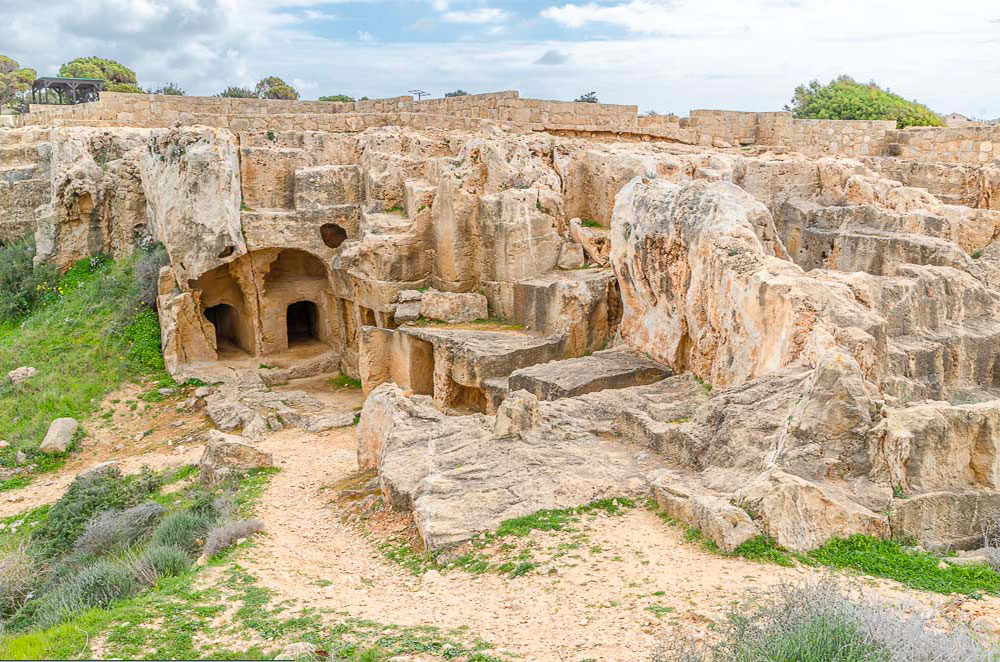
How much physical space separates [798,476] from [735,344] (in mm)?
2812

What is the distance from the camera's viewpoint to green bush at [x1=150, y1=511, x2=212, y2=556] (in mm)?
8805

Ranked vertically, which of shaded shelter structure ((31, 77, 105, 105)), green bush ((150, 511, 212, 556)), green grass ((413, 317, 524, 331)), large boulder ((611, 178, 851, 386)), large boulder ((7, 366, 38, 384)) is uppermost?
shaded shelter structure ((31, 77, 105, 105))

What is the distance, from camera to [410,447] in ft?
30.9

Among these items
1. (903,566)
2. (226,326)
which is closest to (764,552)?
(903,566)

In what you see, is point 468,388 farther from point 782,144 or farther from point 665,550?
point 782,144

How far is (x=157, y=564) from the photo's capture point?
7.94 meters

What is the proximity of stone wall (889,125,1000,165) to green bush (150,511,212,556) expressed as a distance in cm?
1611

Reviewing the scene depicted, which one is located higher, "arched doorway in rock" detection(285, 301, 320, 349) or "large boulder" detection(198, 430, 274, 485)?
"arched doorway in rock" detection(285, 301, 320, 349)

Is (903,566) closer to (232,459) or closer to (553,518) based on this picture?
(553,518)

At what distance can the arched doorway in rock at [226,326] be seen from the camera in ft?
63.2

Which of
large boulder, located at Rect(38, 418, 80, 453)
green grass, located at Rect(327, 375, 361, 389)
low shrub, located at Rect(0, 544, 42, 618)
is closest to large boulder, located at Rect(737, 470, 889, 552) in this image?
low shrub, located at Rect(0, 544, 42, 618)

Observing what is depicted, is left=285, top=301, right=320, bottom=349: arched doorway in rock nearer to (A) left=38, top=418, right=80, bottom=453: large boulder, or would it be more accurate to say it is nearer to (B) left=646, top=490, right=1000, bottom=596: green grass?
(A) left=38, top=418, right=80, bottom=453: large boulder

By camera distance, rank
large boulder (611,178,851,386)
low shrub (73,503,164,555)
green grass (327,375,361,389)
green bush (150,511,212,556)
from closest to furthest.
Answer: large boulder (611,178,851,386)
green bush (150,511,212,556)
low shrub (73,503,164,555)
green grass (327,375,361,389)

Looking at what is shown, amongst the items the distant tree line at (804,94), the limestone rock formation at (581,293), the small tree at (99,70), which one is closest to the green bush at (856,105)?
the distant tree line at (804,94)
